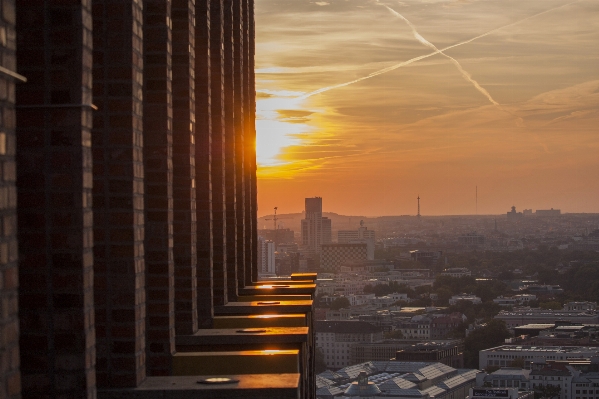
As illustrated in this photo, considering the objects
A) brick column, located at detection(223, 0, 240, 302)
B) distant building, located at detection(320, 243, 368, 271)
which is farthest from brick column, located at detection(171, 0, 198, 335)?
distant building, located at detection(320, 243, 368, 271)

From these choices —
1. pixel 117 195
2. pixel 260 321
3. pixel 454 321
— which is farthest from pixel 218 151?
pixel 454 321

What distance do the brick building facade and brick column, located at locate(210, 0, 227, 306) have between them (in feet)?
2.72

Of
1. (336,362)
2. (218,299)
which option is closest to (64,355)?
(218,299)

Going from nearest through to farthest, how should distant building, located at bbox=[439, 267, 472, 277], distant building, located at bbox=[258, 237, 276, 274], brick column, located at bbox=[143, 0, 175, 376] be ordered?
brick column, located at bbox=[143, 0, 175, 376], distant building, located at bbox=[258, 237, 276, 274], distant building, located at bbox=[439, 267, 472, 277]

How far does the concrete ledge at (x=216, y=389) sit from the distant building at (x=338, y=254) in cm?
17411

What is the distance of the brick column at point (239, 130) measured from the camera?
11735mm

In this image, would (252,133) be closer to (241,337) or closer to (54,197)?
(241,337)

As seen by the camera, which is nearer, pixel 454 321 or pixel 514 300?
pixel 454 321

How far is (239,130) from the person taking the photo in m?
11.8

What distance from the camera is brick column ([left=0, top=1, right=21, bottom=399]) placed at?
12.6 ft

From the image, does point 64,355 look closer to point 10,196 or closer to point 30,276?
point 30,276

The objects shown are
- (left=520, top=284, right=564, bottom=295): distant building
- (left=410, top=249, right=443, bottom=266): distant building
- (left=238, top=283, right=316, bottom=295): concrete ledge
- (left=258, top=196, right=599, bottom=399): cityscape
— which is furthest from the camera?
(left=410, top=249, right=443, bottom=266): distant building

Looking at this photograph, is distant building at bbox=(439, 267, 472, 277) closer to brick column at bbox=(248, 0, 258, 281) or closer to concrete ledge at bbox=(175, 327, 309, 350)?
brick column at bbox=(248, 0, 258, 281)

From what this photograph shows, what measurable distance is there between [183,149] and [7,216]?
3.49 meters
